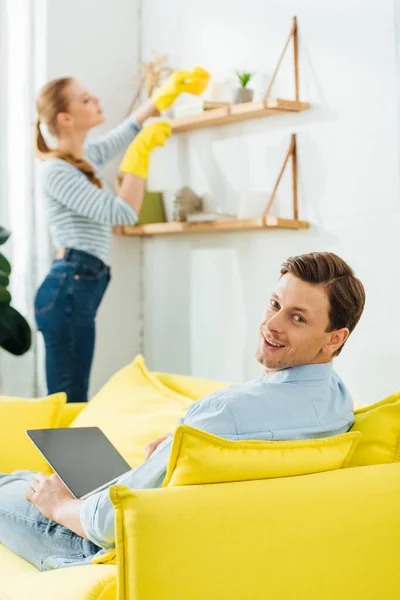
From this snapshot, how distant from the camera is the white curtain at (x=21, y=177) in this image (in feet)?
11.5

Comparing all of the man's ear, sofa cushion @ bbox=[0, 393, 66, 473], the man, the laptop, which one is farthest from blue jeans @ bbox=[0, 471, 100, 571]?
the man's ear

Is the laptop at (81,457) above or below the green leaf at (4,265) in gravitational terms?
below

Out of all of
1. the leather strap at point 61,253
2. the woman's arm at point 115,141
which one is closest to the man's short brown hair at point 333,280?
the leather strap at point 61,253

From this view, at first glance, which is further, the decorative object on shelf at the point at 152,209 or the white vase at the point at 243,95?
the decorative object on shelf at the point at 152,209

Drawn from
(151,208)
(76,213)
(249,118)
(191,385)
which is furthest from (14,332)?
(249,118)

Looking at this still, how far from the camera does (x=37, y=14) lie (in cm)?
349

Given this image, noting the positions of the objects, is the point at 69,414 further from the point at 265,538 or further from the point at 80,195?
the point at 265,538

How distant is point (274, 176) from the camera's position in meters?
3.12

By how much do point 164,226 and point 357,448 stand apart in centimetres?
184

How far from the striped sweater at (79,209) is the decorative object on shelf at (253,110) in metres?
0.43

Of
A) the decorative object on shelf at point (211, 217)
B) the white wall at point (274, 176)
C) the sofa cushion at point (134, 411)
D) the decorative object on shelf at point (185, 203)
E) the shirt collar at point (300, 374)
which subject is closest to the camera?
the shirt collar at point (300, 374)

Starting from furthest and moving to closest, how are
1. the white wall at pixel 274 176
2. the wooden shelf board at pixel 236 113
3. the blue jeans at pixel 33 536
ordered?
the wooden shelf board at pixel 236 113 < the white wall at pixel 274 176 < the blue jeans at pixel 33 536

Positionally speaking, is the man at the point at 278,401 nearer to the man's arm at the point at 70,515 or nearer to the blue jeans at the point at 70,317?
the man's arm at the point at 70,515

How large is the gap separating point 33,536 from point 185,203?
174 cm
